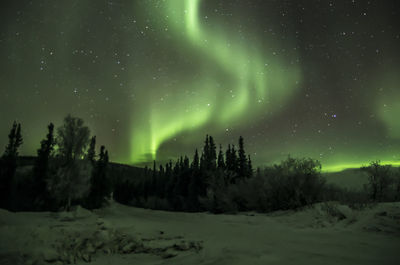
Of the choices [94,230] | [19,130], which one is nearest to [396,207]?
[94,230]

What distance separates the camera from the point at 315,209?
10930 mm

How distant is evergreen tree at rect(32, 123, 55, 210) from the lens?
31.3 m

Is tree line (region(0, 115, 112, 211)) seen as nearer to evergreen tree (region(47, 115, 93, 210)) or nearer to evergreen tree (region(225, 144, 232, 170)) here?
evergreen tree (region(47, 115, 93, 210))

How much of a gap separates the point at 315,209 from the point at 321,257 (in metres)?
8.01

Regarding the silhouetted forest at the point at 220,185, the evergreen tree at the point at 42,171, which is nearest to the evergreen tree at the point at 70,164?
the silhouetted forest at the point at 220,185

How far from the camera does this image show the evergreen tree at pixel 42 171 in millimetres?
31297

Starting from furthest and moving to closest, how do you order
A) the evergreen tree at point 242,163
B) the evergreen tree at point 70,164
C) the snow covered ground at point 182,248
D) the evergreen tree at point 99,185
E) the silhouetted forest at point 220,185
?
1. the evergreen tree at point 242,163
2. the evergreen tree at point 99,185
3. the evergreen tree at point 70,164
4. the silhouetted forest at point 220,185
5. the snow covered ground at point 182,248

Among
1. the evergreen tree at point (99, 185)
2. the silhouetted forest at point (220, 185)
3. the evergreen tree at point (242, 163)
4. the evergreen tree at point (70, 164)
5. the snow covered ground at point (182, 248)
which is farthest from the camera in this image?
the evergreen tree at point (242, 163)

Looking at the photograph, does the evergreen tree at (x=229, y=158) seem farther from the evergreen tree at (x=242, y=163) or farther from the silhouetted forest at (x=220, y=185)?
the silhouetted forest at (x=220, y=185)

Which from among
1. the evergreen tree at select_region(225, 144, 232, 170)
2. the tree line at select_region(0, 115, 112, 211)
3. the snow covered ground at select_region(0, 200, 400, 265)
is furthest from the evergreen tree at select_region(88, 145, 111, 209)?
the snow covered ground at select_region(0, 200, 400, 265)

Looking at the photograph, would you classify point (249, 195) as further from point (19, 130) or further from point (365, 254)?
point (19, 130)

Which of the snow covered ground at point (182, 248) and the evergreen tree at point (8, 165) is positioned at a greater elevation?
the evergreen tree at point (8, 165)

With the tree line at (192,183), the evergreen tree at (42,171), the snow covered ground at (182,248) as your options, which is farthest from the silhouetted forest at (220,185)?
the tree line at (192,183)

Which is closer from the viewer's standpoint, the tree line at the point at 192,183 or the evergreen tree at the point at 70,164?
the evergreen tree at the point at 70,164
